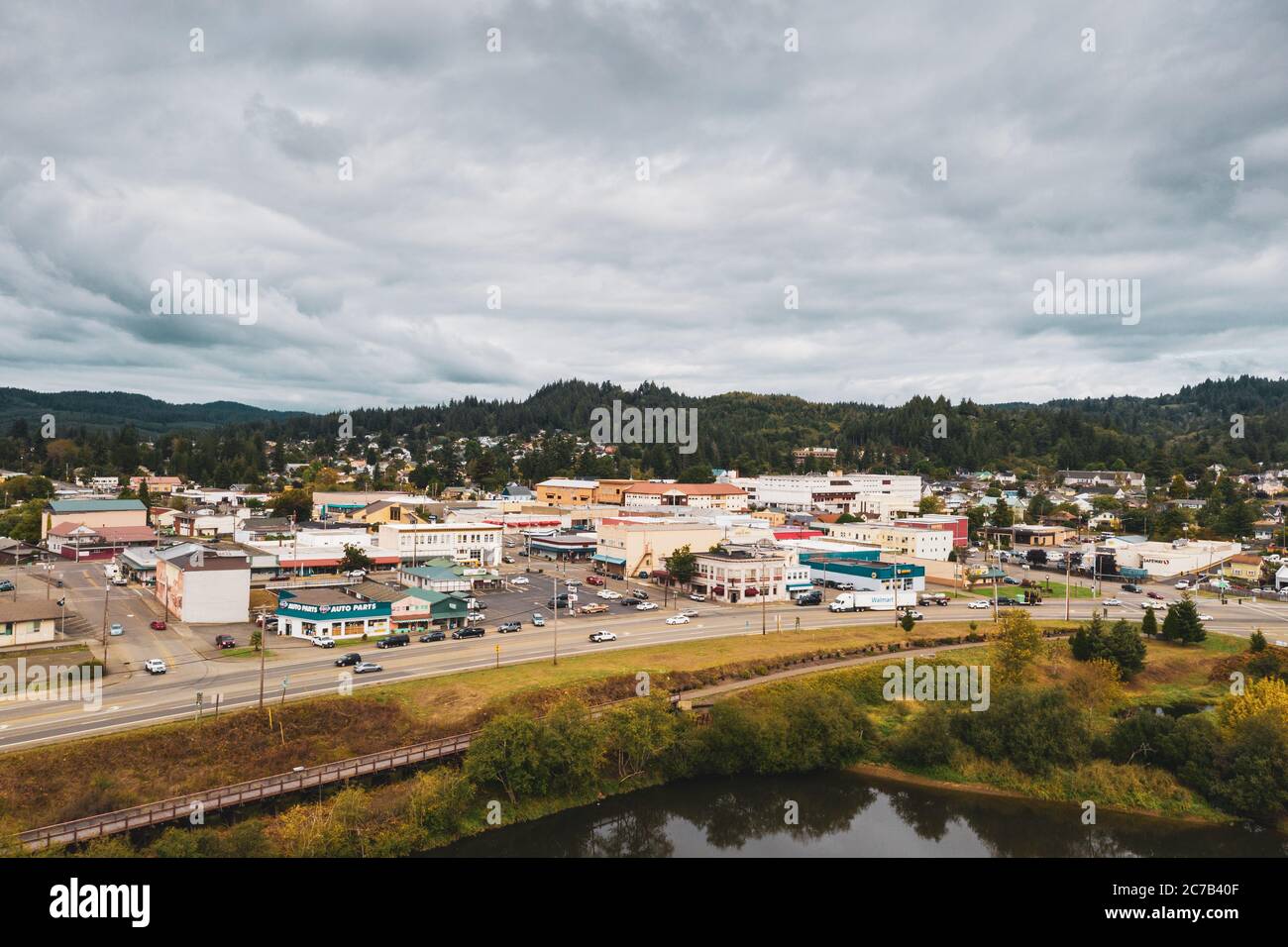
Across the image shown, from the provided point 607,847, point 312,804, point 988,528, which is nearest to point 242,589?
point 312,804

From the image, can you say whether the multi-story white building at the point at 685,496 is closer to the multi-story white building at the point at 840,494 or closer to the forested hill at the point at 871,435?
the multi-story white building at the point at 840,494

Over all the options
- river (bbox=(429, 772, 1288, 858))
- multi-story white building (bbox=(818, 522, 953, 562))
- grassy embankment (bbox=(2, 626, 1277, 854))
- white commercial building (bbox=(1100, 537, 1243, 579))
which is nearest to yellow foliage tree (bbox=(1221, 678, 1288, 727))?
grassy embankment (bbox=(2, 626, 1277, 854))

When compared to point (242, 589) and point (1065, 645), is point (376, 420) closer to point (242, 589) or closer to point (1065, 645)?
point (242, 589)

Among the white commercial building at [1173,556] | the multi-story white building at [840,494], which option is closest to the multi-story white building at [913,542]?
the white commercial building at [1173,556]

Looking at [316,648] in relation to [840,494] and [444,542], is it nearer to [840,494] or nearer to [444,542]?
[444,542]

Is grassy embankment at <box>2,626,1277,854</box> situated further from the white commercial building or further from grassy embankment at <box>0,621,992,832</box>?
the white commercial building

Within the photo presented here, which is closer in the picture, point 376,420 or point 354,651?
point 354,651
